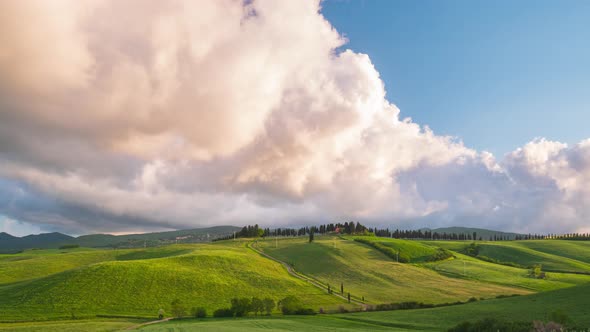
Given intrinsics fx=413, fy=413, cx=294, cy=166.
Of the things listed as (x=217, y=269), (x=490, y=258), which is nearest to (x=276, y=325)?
(x=217, y=269)

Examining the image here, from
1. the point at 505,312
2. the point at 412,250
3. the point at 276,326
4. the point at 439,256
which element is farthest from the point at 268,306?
the point at 412,250

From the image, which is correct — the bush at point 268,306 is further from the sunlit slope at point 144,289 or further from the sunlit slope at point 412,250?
the sunlit slope at point 412,250

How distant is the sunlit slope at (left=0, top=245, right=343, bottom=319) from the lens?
280 ft

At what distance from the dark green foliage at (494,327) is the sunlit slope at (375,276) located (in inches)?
2031

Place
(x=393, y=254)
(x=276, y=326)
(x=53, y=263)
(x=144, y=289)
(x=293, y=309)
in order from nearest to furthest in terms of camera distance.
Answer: (x=276, y=326), (x=293, y=309), (x=144, y=289), (x=53, y=263), (x=393, y=254)

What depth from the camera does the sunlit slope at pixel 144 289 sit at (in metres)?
85.4

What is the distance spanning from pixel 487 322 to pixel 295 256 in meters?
120

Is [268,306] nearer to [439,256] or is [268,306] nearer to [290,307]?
[290,307]

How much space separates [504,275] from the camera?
145 meters

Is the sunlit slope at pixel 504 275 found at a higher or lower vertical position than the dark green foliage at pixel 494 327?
lower

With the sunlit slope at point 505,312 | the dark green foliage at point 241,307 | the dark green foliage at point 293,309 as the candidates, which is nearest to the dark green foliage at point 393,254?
the sunlit slope at point 505,312

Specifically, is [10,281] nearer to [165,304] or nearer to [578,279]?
[165,304]

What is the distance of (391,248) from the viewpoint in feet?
601

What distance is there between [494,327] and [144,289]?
7886 centimetres
